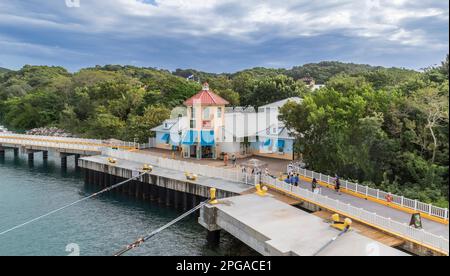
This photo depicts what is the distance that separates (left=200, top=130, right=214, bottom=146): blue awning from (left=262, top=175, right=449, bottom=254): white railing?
14.1 metres

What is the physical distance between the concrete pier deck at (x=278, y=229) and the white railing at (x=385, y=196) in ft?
16.1

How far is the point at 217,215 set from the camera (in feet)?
73.1

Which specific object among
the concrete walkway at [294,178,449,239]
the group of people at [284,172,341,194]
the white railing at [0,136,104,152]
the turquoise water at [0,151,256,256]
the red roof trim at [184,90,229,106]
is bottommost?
the turquoise water at [0,151,256,256]

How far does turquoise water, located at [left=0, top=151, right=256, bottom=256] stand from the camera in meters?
22.2

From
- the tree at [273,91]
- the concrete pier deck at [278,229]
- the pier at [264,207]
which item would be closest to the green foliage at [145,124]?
the pier at [264,207]

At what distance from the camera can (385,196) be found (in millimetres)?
22984

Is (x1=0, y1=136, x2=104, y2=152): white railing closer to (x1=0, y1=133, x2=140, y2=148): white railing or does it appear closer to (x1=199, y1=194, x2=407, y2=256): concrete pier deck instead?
(x1=0, y1=133, x2=140, y2=148): white railing

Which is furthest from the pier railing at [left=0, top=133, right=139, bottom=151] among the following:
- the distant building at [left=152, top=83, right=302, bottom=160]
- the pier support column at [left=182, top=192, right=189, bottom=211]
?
the pier support column at [left=182, top=192, right=189, bottom=211]

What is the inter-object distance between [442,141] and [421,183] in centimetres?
308

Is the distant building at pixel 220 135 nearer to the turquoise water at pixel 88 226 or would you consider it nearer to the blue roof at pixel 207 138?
the blue roof at pixel 207 138

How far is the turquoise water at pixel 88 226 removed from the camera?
22.2m

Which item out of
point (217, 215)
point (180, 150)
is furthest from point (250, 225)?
point (180, 150)

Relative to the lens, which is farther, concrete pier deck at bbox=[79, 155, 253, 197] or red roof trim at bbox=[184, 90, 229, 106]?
red roof trim at bbox=[184, 90, 229, 106]

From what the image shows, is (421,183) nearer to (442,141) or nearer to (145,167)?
(442,141)
